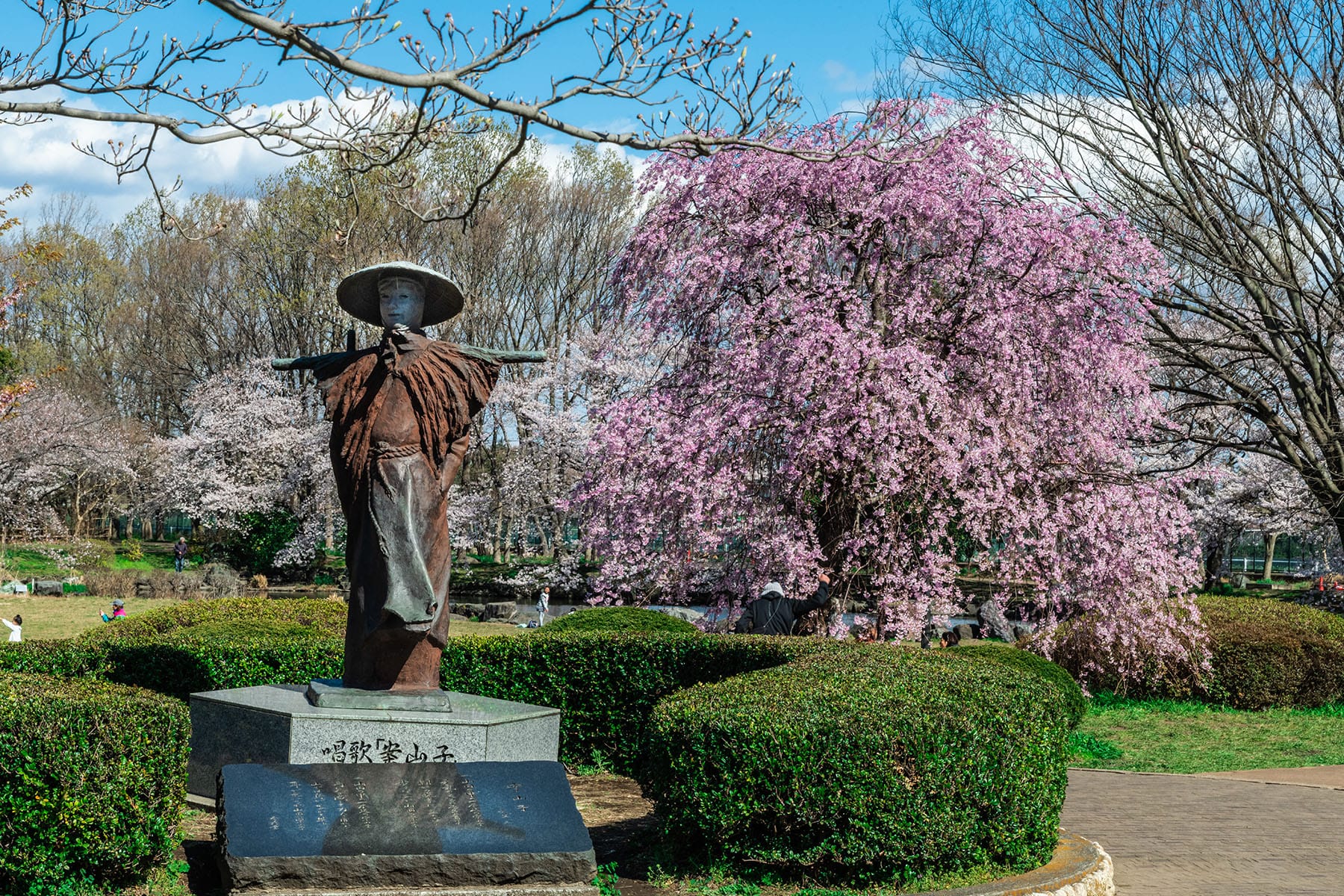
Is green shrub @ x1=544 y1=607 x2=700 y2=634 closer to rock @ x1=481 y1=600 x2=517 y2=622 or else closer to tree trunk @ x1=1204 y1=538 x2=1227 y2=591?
rock @ x1=481 y1=600 x2=517 y2=622

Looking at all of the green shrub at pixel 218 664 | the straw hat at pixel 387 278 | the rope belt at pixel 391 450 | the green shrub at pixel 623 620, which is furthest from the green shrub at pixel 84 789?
the green shrub at pixel 623 620

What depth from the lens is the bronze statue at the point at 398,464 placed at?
6754 mm

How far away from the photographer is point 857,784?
5910mm

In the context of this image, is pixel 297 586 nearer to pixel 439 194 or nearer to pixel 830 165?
pixel 439 194

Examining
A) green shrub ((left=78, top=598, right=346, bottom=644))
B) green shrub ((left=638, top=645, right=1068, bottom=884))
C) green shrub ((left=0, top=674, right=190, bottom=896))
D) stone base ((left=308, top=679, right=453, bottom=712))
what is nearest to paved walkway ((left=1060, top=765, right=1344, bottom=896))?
green shrub ((left=638, top=645, right=1068, bottom=884))

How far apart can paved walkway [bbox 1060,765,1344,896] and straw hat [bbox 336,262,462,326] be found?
5.25m

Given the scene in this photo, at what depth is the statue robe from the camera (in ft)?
22.1

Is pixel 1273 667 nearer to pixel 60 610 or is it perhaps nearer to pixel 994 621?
pixel 994 621

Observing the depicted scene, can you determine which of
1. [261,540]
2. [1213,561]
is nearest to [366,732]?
[261,540]

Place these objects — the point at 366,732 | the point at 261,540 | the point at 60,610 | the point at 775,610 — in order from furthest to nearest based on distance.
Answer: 1. the point at 261,540
2. the point at 60,610
3. the point at 775,610
4. the point at 366,732

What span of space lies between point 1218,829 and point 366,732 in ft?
19.4

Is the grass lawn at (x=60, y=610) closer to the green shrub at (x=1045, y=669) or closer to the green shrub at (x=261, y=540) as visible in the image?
the green shrub at (x=261, y=540)

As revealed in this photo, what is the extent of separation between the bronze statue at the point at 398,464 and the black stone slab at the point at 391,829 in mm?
1413

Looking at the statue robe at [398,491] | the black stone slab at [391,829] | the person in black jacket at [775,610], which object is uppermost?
the statue robe at [398,491]
